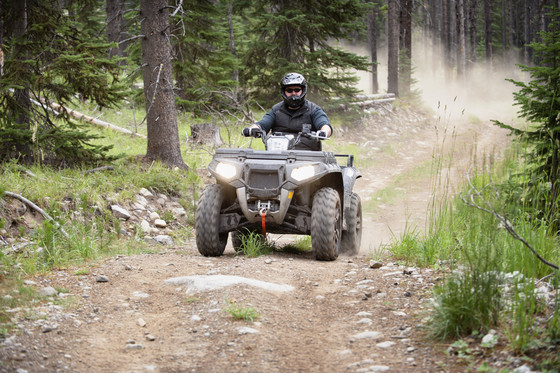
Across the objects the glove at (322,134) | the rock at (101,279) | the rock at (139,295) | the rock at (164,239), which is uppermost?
the glove at (322,134)

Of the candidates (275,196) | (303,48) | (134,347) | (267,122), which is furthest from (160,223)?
(303,48)

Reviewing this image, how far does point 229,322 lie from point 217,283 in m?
0.84

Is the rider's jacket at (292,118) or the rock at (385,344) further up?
the rider's jacket at (292,118)

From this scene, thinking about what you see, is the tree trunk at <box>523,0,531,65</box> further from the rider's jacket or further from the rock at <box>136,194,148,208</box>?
the rock at <box>136,194,148,208</box>

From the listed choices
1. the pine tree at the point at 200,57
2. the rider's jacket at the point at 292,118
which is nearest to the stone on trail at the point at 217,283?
the rider's jacket at the point at 292,118

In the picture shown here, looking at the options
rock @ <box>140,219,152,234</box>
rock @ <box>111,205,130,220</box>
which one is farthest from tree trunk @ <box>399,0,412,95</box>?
rock @ <box>111,205,130,220</box>

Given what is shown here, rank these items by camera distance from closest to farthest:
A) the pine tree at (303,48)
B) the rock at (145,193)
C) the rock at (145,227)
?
the rock at (145,227), the rock at (145,193), the pine tree at (303,48)

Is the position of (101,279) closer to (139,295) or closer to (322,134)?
(139,295)

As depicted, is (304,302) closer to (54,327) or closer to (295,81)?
(54,327)

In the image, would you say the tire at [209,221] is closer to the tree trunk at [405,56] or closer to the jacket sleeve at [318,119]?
the jacket sleeve at [318,119]

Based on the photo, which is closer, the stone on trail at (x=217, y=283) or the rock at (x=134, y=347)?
the rock at (x=134, y=347)

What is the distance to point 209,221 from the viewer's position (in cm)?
650

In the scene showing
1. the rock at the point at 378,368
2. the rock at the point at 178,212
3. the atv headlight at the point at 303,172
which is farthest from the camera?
the rock at the point at 178,212

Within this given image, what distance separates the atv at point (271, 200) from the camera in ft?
21.0
